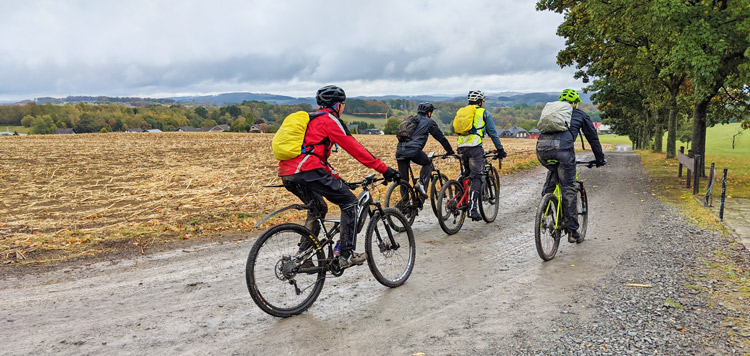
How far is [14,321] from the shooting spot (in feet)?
15.2

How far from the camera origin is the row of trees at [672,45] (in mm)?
12453

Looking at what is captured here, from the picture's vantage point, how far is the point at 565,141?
6.82m

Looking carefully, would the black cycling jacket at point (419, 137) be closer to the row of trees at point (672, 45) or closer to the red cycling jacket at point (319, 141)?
the red cycling jacket at point (319, 141)

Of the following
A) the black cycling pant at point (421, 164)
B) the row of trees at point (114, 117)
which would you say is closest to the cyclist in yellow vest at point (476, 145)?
the black cycling pant at point (421, 164)

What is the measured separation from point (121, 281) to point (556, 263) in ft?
18.3

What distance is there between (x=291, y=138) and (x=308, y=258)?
1.23m

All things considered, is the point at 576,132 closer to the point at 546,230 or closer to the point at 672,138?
the point at 546,230

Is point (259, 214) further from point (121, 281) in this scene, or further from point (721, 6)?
point (721, 6)

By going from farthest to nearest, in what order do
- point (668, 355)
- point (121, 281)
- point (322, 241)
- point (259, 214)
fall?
1. point (259, 214)
2. point (121, 281)
3. point (322, 241)
4. point (668, 355)

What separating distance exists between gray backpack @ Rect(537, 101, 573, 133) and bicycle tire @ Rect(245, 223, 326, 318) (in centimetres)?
380

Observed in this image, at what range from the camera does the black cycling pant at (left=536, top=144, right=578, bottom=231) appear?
6836 mm

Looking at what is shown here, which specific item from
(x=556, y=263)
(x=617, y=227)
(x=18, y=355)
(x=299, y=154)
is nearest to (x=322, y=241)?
(x=299, y=154)

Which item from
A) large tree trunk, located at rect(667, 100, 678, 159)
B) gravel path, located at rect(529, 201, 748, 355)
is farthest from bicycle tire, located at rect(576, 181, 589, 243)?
large tree trunk, located at rect(667, 100, 678, 159)

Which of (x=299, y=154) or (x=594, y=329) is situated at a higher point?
(x=299, y=154)
